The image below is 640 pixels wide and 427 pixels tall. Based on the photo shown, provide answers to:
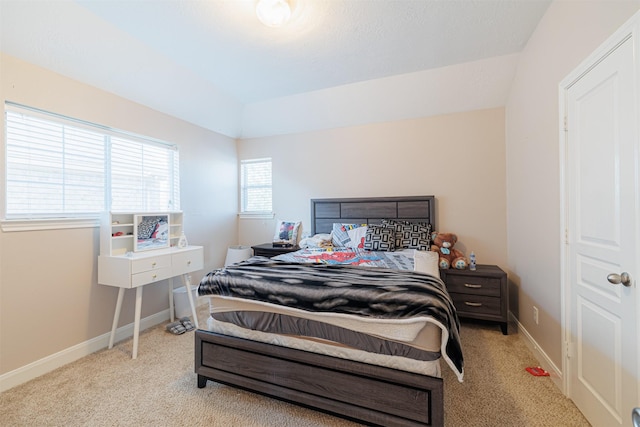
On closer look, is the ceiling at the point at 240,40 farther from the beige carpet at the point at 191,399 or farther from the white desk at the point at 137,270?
the beige carpet at the point at 191,399

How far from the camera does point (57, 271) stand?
217 centimetres

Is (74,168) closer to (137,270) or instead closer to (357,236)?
(137,270)

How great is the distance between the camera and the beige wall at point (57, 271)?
1.92 m

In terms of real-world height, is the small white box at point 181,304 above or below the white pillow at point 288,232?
below

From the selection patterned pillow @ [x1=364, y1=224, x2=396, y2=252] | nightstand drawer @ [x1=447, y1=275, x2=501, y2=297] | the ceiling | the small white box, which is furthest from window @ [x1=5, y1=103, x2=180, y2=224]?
nightstand drawer @ [x1=447, y1=275, x2=501, y2=297]

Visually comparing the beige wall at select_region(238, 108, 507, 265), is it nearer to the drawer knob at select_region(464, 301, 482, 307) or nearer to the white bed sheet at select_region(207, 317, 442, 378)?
the drawer knob at select_region(464, 301, 482, 307)

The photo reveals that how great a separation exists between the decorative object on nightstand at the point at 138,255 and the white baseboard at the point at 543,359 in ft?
10.1

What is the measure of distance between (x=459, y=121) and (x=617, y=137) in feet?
6.95

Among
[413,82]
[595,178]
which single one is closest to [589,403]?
[595,178]

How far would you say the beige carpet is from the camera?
157 cm

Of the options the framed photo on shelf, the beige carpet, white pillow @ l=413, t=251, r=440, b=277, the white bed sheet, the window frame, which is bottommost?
the beige carpet

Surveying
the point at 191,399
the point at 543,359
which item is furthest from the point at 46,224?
the point at 543,359

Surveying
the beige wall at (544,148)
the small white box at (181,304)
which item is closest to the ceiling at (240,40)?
the beige wall at (544,148)

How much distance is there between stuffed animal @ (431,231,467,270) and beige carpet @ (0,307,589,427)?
90 cm
